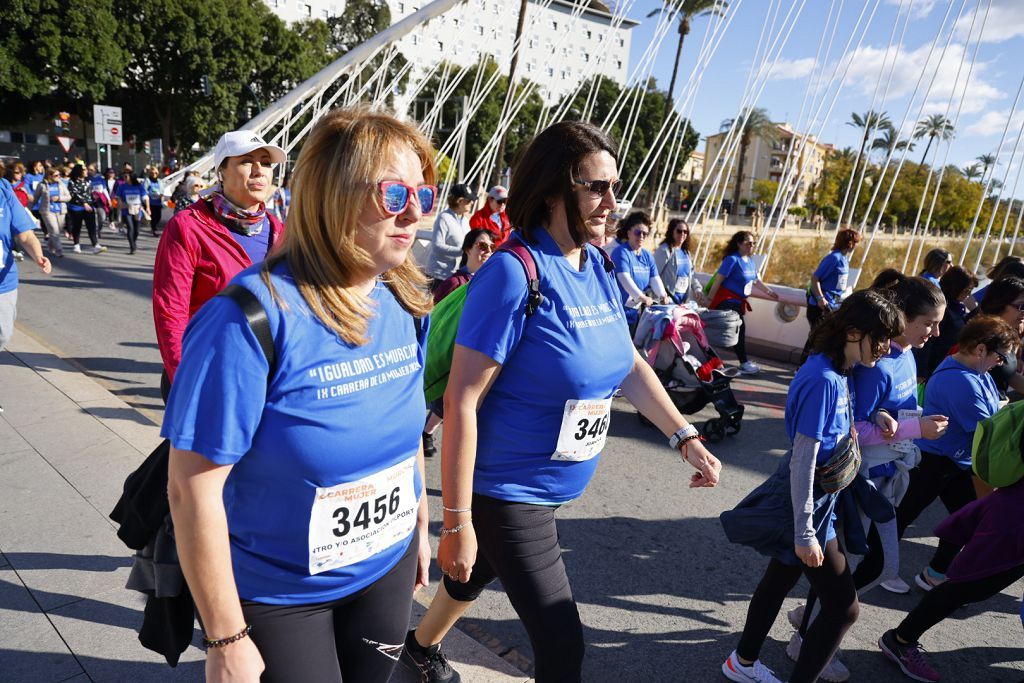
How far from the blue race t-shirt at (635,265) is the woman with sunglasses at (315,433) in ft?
17.4

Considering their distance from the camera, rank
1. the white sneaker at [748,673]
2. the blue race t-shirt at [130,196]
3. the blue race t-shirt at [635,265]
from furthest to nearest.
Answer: the blue race t-shirt at [130,196] < the blue race t-shirt at [635,265] < the white sneaker at [748,673]

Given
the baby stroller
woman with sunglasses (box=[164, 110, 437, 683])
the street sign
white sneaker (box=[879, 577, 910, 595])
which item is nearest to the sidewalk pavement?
woman with sunglasses (box=[164, 110, 437, 683])

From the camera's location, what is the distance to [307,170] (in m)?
1.41

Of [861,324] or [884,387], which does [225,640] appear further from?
[884,387]

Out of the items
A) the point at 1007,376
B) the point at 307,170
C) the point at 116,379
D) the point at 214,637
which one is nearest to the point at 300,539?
the point at 214,637

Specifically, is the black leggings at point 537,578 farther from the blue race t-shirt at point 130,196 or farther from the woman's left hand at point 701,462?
the blue race t-shirt at point 130,196

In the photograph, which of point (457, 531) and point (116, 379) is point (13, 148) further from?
point (457, 531)

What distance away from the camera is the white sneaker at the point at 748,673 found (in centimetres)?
270

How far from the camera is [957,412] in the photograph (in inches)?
137

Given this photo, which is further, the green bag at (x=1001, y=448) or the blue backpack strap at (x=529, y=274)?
the green bag at (x=1001, y=448)

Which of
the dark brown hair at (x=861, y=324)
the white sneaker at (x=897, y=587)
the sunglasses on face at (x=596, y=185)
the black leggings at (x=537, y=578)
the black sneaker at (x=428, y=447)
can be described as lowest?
the black sneaker at (x=428, y=447)

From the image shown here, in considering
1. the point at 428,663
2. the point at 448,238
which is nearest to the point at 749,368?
the point at 448,238

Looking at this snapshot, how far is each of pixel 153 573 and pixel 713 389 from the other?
495 centimetres

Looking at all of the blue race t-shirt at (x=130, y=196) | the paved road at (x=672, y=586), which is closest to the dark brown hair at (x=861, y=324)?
the paved road at (x=672, y=586)
